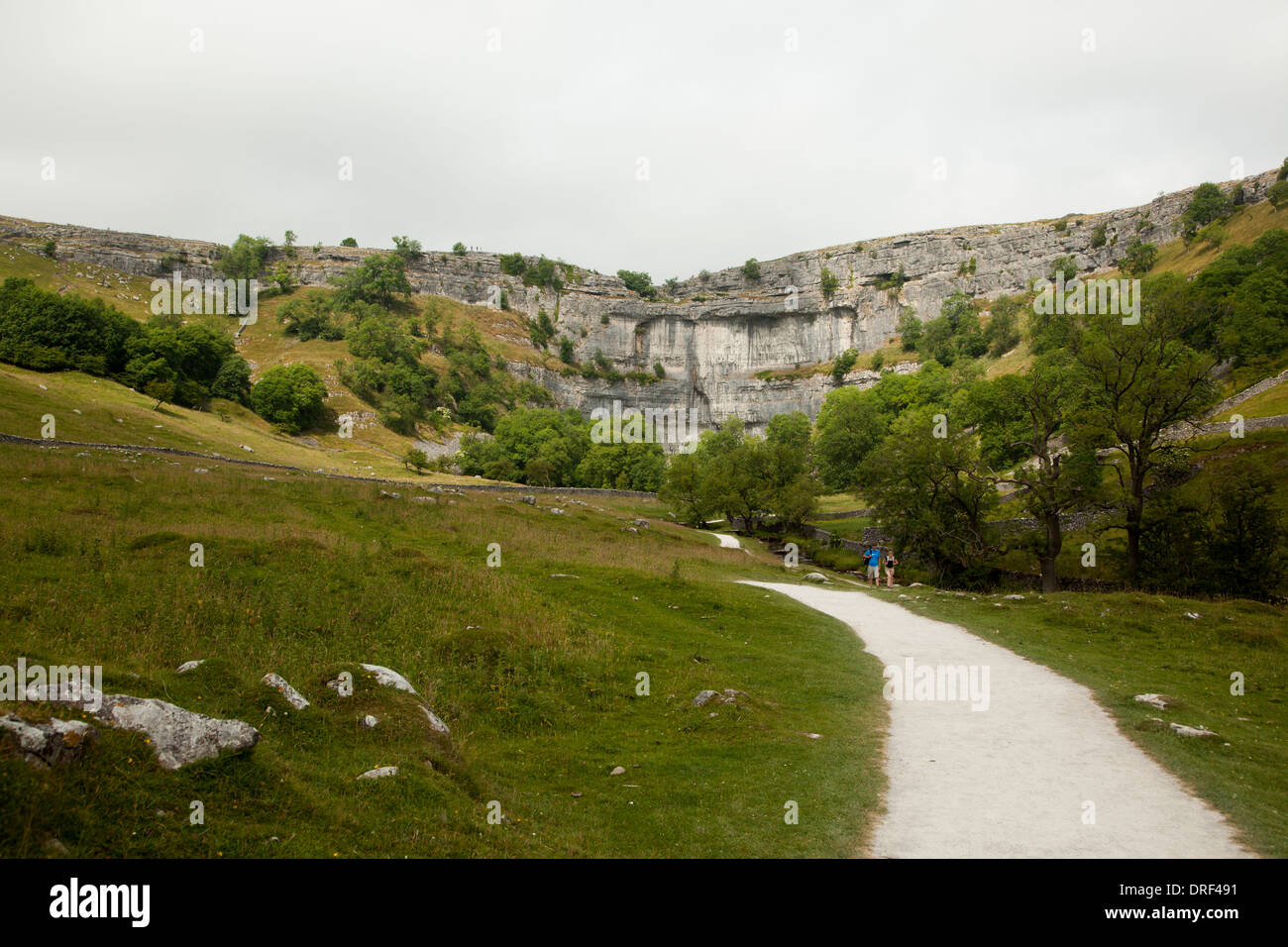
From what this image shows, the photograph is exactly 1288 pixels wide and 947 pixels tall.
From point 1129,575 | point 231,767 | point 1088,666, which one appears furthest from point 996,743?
point 1129,575

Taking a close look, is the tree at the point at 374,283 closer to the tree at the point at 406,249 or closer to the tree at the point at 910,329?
the tree at the point at 406,249

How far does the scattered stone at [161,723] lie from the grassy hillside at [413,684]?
185 millimetres

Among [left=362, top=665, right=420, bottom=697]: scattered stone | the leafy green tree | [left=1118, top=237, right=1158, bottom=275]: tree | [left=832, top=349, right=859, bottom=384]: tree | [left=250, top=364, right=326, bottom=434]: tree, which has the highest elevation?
the leafy green tree

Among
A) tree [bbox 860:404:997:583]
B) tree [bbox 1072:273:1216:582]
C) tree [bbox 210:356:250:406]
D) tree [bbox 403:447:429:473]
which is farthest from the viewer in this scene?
tree [bbox 210:356:250:406]

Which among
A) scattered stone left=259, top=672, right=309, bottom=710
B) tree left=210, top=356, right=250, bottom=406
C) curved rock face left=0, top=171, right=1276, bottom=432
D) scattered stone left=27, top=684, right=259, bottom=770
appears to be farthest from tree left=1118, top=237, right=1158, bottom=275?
scattered stone left=27, top=684, right=259, bottom=770

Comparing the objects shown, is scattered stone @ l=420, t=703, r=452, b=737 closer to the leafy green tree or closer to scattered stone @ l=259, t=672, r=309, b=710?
scattered stone @ l=259, t=672, r=309, b=710

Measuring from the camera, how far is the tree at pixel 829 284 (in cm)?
17412

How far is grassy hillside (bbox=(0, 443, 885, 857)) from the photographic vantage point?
636cm

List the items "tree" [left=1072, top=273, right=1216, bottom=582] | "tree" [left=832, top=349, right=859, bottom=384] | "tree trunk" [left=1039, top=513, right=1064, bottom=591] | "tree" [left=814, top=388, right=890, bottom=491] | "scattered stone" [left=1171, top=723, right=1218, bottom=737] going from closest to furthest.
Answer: "scattered stone" [left=1171, top=723, right=1218, bottom=737], "tree" [left=1072, top=273, right=1216, bottom=582], "tree trunk" [left=1039, top=513, right=1064, bottom=591], "tree" [left=814, top=388, right=890, bottom=491], "tree" [left=832, top=349, right=859, bottom=384]


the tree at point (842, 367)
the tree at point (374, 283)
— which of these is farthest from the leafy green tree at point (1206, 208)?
the tree at point (374, 283)

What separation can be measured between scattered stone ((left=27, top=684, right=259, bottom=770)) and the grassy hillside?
0.61ft

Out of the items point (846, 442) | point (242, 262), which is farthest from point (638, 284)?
point (846, 442)
